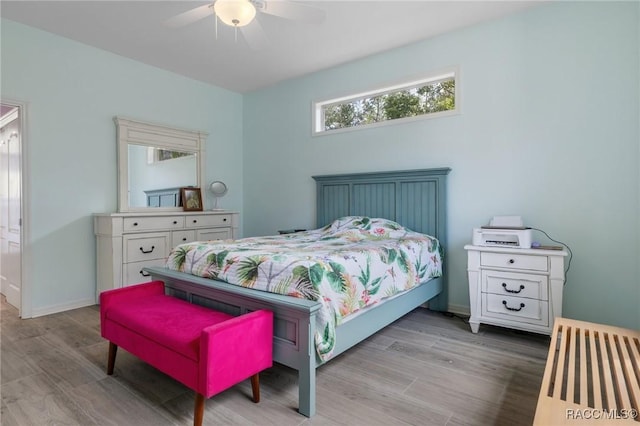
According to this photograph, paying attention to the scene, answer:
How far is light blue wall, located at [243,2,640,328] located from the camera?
2.53 m

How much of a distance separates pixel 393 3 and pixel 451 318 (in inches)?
107

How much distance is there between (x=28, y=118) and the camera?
3148 mm

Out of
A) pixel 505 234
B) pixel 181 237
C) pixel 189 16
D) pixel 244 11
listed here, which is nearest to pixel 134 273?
pixel 181 237

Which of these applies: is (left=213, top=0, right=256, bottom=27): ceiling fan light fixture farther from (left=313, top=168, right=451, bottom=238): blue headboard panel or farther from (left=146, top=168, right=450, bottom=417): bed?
(left=313, top=168, right=451, bottom=238): blue headboard panel

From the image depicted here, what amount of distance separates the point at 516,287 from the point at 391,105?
2.20 metres

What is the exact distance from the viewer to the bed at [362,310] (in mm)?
1671

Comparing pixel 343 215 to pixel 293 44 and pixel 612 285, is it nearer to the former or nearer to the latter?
pixel 293 44

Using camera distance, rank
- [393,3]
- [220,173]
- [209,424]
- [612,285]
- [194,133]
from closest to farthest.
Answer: [209,424] → [612,285] → [393,3] → [194,133] → [220,173]

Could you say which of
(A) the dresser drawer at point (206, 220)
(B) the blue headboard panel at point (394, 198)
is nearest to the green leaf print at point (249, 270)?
(B) the blue headboard panel at point (394, 198)

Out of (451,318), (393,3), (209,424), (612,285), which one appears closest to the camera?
(209,424)

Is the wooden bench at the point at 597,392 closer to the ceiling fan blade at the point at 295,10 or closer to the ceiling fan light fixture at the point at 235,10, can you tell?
the ceiling fan blade at the point at 295,10

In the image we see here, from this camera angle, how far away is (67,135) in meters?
3.39

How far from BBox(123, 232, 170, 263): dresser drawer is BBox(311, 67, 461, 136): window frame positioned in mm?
2162

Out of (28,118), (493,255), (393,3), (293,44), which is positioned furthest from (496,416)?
(28,118)
